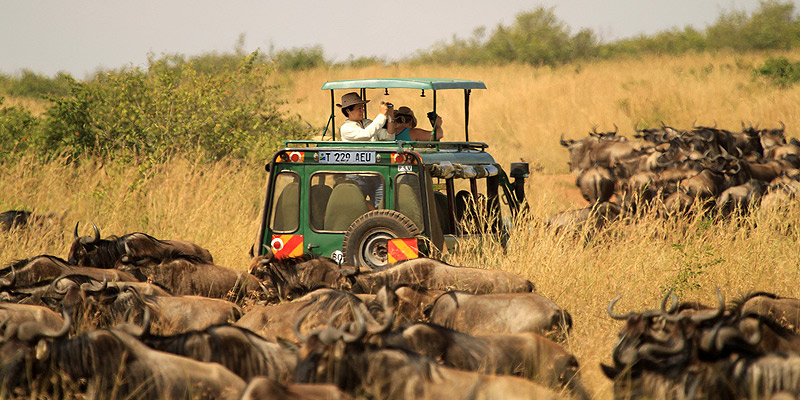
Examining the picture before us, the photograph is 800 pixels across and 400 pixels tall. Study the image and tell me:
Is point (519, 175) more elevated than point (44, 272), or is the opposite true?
point (519, 175)

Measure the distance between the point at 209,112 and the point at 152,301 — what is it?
9018 mm

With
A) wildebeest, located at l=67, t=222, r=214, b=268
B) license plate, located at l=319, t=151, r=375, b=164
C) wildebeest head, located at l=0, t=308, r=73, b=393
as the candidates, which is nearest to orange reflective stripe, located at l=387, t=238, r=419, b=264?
license plate, located at l=319, t=151, r=375, b=164

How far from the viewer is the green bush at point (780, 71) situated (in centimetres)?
2920

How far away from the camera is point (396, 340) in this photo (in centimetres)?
430

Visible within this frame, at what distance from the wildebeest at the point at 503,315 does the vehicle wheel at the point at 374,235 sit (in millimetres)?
1384

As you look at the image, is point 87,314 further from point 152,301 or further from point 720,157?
point 720,157

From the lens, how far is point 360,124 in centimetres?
889

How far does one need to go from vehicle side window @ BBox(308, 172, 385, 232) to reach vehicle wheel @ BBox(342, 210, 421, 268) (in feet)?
1.24

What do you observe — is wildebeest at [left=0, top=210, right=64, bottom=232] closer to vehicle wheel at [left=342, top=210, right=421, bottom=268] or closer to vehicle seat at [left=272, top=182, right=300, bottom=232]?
vehicle seat at [left=272, top=182, right=300, bottom=232]

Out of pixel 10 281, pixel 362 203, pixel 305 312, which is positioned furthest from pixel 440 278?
pixel 10 281

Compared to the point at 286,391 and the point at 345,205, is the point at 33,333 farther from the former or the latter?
the point at 345,205

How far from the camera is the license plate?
23.4 ft

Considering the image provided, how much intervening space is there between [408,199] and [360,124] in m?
2.00

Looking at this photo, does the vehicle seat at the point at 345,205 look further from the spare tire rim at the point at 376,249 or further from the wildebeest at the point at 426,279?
the wildebeest at the point at 426,279
